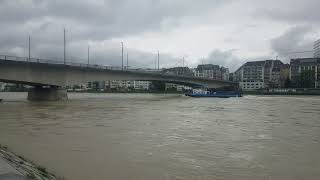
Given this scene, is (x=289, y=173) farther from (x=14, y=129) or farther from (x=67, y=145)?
(x=14, y=129)

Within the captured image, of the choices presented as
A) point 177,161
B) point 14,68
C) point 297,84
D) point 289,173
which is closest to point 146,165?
point 177,161

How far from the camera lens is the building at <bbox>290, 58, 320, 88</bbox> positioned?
151250 mm

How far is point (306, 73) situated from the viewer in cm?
15375

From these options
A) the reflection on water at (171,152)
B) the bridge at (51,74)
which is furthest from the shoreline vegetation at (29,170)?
the bridge at (51,74)

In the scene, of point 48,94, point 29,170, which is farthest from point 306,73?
point 29,170

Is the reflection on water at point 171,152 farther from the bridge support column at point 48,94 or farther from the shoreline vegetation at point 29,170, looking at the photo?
the bridge support column at point 48,94

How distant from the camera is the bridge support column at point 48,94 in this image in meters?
64.2

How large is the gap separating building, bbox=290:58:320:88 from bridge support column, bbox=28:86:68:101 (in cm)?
11135

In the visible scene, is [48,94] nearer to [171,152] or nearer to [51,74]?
[51,74]

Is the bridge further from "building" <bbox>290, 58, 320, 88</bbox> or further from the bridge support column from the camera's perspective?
"building" <bbox>290, 58, 320, 88</bbox>

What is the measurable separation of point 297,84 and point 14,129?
145 metres

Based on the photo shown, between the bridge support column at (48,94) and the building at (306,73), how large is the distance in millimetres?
111351

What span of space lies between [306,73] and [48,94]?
11764cm

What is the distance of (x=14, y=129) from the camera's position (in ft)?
75.8
